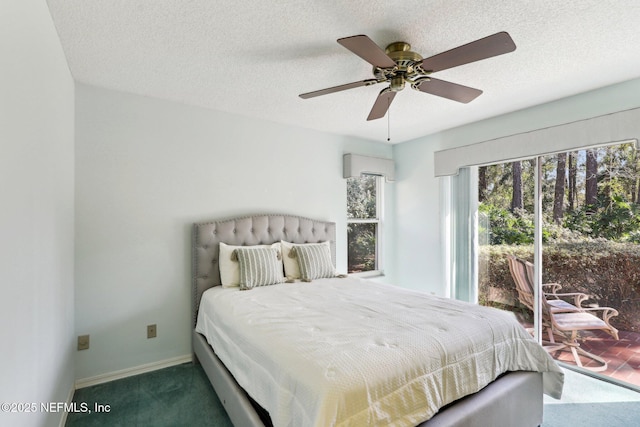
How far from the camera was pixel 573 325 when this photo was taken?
2795 millimetres

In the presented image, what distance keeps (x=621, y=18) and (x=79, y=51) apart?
3.26 metres

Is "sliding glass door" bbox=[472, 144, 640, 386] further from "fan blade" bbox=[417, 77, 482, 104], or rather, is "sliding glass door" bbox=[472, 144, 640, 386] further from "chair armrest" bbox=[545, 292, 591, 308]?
"fan blade" bbox=[417, 77, 482, 104]

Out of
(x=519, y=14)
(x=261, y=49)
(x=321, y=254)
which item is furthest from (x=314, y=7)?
(x=321, y=254)

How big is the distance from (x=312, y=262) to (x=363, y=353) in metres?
1.77

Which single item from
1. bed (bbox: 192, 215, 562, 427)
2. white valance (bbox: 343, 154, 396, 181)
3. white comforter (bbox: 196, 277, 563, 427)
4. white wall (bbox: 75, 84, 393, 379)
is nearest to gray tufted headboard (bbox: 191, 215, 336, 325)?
white wall (bbox: 75, 84, 393, 379)

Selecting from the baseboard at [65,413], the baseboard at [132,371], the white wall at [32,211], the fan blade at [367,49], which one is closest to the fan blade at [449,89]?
the fan blade at [367,49]

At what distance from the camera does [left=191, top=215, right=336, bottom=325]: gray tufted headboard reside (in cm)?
285

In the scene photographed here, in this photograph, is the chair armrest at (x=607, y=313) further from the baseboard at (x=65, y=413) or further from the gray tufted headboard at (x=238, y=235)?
the baseboard at (x=65, y=413)

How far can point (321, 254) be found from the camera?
3.24 metres

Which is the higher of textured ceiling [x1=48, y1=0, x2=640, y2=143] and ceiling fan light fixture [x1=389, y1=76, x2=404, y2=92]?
textured ceiling [x1=48, y1=0, x2=640, y2=143]

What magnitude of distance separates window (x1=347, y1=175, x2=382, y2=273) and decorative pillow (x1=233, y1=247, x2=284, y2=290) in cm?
149

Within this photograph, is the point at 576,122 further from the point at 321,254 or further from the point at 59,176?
the point at 59,176

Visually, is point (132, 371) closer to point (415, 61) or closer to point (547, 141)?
point (415, 61)

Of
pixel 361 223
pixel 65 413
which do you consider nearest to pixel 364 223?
pixel 361 223
